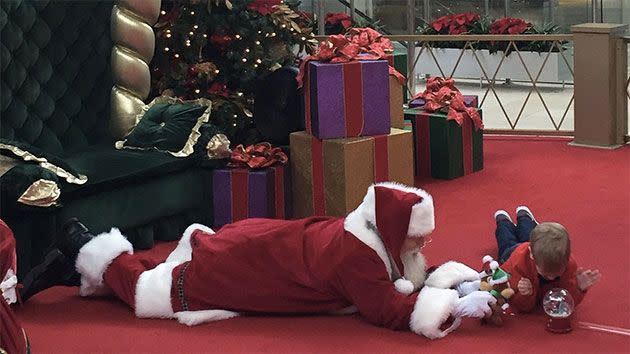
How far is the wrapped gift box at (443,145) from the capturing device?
22.1 feet

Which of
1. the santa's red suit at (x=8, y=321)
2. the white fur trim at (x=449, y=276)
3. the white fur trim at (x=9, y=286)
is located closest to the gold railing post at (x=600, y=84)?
the white fur trim at (x=449, y=276)

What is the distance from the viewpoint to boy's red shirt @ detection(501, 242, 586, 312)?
4.21 metres

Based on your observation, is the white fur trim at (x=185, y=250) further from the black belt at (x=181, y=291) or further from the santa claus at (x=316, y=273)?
the black belt at (x=181, y=291)

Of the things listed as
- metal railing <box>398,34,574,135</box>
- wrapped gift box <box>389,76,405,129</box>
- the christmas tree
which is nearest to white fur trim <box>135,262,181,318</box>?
the christmas tree

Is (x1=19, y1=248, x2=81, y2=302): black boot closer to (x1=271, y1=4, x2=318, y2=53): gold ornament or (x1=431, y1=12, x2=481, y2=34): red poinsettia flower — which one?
(x1=271, y1=4, x2=318, y2=53): gold ornament

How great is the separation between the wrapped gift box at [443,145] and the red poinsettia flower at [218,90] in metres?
1.18

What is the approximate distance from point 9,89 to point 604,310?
310 cm

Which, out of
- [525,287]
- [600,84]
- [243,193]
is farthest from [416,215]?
[600,84]

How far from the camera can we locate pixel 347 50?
5793 millimetres

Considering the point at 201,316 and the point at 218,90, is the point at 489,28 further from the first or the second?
the point at 201,316

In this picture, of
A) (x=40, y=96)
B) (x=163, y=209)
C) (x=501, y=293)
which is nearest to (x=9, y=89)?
(x=40, y=96)

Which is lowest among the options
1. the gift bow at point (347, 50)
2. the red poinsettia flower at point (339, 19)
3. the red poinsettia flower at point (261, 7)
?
the gift bow at point (347, 50)

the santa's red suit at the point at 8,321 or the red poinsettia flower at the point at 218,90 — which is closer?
the santa's red suit at the point at 8,321

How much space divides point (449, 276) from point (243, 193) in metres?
1.68
